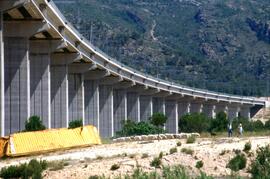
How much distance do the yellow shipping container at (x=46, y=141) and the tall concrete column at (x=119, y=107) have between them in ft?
211

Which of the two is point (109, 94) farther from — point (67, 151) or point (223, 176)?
point (223, 176)

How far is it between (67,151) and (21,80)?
14173mm

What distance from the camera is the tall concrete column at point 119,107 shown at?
116 metres

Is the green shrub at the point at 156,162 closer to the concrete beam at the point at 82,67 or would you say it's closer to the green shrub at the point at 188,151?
the green shrub at the point at 188,151

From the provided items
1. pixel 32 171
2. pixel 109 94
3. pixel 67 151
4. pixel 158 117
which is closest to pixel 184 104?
pixel 109 94

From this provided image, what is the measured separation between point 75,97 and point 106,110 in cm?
1917

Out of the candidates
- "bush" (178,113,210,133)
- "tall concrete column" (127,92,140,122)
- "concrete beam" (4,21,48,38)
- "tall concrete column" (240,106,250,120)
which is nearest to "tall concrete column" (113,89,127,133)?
"tall concrete column" (127,92,140,122)

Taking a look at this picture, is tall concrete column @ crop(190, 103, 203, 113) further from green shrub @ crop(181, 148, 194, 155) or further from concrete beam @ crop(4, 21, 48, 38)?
green shrub @ crop(181, 148, 194, 155)

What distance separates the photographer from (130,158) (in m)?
40.2

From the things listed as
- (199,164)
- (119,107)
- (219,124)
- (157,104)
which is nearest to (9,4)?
(199,164)

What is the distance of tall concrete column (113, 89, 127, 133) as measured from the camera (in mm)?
115875

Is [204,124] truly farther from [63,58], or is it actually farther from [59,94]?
[59,94]

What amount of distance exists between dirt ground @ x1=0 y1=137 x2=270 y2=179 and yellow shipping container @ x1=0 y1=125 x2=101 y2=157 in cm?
85

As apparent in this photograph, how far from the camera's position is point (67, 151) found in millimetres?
46438
